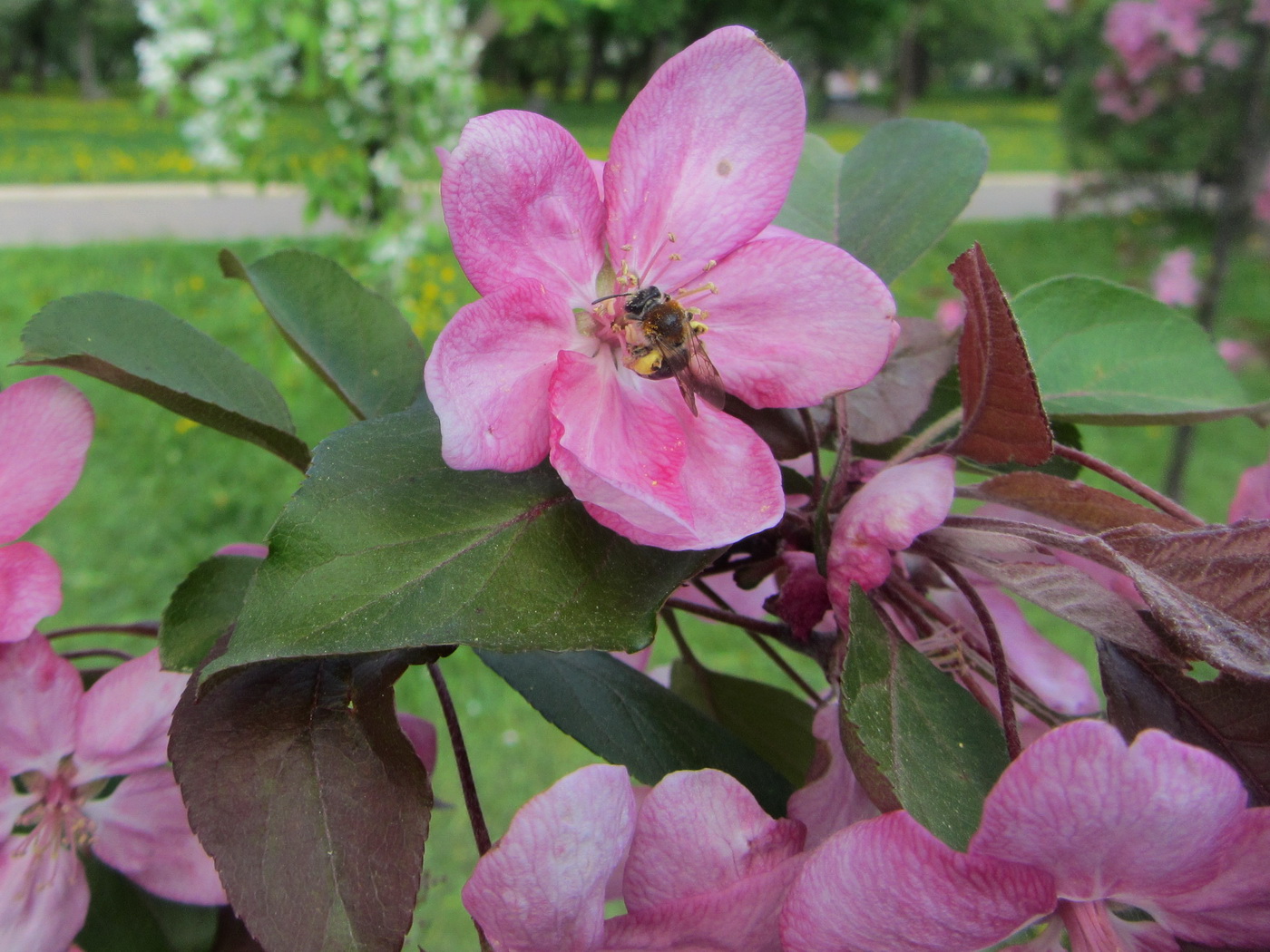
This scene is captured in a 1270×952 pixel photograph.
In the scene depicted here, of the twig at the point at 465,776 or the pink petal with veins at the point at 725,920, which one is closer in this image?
the pink petal with veins at the point at 725,920

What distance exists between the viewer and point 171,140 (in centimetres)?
1207

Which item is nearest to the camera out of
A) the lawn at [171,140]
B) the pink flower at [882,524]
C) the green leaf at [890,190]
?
the pink flower at [882,524]

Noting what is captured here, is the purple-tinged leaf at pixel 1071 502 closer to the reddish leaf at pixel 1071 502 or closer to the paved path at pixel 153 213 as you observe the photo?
the reddish leaf at pixel 1071 502

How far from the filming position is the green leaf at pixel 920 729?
0.42 m

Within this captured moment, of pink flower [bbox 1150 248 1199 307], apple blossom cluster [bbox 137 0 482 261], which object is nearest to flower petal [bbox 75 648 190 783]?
apple blossom cluster [bbox 137 0 482 261]

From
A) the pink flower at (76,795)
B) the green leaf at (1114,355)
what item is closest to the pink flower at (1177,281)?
the green leaf at (1114,355)

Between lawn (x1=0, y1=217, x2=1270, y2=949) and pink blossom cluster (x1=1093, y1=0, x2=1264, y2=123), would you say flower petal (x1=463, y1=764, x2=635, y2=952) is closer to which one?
lawn (x1=0, y1=217, x2=1270, y2=949)

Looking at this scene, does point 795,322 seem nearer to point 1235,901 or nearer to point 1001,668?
point 1001,668

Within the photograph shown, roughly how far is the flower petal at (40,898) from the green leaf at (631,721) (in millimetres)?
257

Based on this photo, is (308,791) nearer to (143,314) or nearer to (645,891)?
(645,891)

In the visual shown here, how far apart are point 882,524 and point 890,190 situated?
36cm

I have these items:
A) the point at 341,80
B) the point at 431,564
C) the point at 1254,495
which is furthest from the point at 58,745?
the point at 341,80

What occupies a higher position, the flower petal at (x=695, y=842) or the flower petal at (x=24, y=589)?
the flower petal at (x=24, y=589)

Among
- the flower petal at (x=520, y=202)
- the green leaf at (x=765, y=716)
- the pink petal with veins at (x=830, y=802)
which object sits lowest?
the green leaf at (x=765, y=716)
